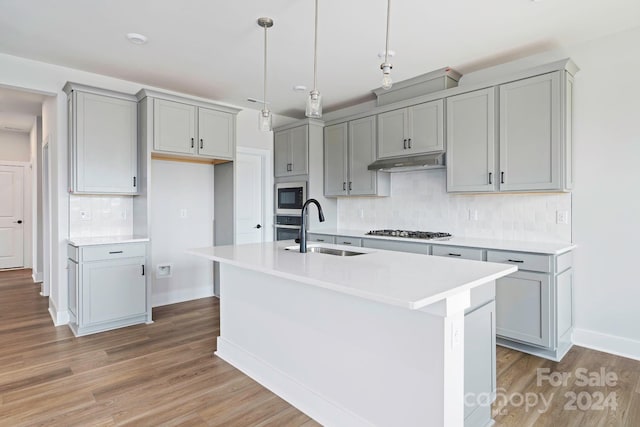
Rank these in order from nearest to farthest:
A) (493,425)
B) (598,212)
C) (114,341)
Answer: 1. (493,425)
2. (598,212)
3. (114,341)

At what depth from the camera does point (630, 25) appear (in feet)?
9.26

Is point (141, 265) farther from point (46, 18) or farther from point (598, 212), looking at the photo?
point (598, 212)

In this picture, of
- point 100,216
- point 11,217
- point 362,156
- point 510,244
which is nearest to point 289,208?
point 362,156

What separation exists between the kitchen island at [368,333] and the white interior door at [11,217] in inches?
264

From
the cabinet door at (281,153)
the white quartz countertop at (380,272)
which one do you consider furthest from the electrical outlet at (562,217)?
the cabinet door at (281,153)

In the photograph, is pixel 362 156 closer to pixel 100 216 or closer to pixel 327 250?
pixel 327 250

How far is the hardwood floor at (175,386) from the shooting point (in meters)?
2.10

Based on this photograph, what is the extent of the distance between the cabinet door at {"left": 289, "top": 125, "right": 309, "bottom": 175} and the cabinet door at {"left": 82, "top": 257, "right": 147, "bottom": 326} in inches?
87.6

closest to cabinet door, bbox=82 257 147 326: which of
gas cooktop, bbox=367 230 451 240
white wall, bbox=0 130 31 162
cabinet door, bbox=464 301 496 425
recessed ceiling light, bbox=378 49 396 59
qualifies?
gas cooktop, bbox=367 230 451 240

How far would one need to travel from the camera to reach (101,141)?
3643 millimetres

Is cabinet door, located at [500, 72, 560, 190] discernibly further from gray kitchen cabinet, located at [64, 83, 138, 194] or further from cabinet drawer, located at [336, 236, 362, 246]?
gray kitchen cabinet, located at [64, 83, 138, 194]

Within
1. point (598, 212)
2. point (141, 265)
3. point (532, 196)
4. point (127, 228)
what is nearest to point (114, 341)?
point (141, 265)

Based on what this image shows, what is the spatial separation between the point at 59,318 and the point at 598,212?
514 centimetres

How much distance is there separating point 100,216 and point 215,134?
1.53m
